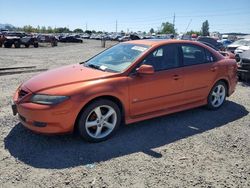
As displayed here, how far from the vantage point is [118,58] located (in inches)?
200

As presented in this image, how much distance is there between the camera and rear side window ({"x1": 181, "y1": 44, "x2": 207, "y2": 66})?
5.47 meters

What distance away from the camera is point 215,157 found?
4055 mm

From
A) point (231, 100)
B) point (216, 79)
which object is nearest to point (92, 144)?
point (216, 79)

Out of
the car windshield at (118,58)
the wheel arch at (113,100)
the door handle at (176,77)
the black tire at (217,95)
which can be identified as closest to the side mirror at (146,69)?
the car windshield at (118,58)

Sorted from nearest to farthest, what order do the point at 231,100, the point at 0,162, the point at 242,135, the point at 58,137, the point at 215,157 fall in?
the point at 0,162, the point at 215,157, the point at 58,137, the point at 242,135, the point at 231,100

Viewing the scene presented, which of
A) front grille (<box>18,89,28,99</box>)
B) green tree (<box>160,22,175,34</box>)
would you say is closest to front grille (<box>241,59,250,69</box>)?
front grille (<box>18,89,28,99</box>)

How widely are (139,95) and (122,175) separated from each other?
5.16ft

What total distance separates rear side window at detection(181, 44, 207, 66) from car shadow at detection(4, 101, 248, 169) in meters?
1.14

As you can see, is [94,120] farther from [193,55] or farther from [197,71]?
[193,55]

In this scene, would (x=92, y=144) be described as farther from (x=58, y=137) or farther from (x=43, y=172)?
(x=43, y=172)

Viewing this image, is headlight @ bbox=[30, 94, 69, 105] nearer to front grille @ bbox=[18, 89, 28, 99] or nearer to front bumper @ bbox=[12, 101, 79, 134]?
front bumper @ bbox=[12, 101, 79, 134]

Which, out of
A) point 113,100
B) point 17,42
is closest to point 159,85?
point 113,100

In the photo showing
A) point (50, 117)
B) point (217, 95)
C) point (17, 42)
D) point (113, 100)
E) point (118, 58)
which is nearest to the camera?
point (50, 117)

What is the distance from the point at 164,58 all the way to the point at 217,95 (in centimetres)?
184
